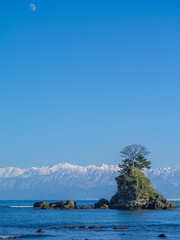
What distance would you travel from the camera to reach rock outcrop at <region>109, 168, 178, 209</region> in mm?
126562

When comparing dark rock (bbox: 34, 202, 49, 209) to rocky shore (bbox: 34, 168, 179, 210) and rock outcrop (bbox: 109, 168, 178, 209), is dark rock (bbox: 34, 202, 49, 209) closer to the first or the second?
rocky shore (bbox: 34, 168, 179, 210)

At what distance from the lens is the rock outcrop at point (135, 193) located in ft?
415

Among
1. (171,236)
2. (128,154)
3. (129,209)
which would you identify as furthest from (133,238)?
(128,154)

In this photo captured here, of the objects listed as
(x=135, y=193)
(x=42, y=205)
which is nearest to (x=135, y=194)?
(x=135, y=193)

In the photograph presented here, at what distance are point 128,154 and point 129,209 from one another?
21.1 metres

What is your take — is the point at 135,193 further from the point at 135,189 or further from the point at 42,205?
the point at 42,205

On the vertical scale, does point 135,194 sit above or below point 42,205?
above

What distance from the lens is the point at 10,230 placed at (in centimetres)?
6962

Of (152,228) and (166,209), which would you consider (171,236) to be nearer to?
(152,228)

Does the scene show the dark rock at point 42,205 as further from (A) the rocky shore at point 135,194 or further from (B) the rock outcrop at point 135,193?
(B) the rock outcrop at point 135,193

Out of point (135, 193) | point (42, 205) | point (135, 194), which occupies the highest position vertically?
point (135, 193)

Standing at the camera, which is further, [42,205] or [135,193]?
[42,205]

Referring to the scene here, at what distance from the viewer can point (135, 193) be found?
126 metres

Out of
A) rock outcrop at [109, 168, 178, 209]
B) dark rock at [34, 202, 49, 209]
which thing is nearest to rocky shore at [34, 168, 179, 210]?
rock outcrop at [109, 168, 178, 209]
